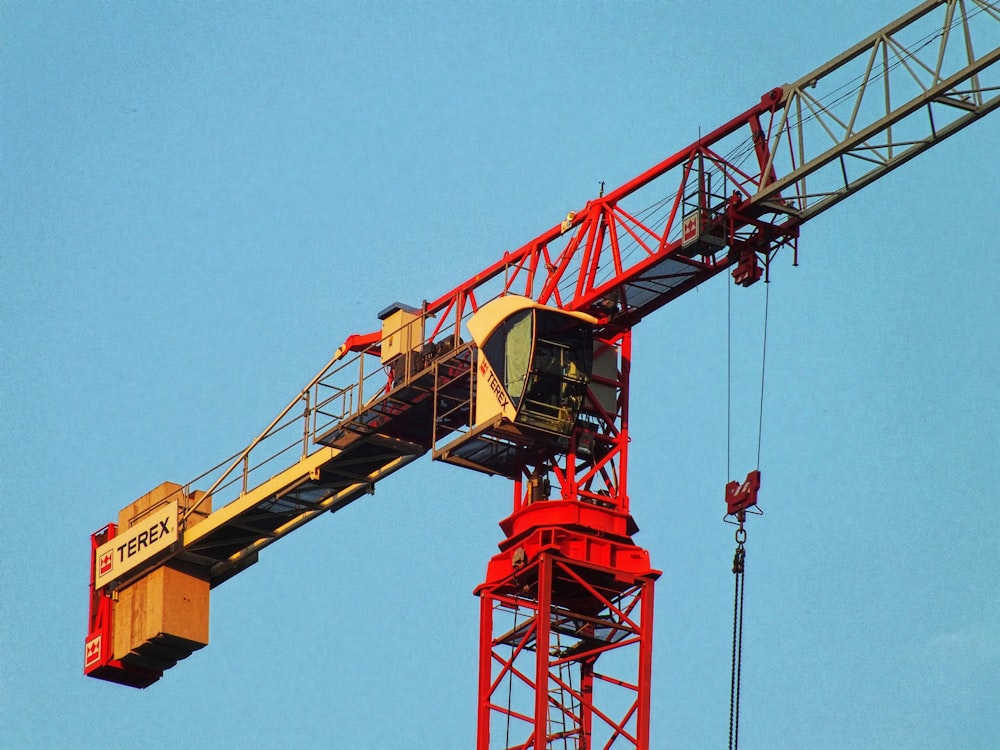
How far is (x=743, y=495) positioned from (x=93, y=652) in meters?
26.4

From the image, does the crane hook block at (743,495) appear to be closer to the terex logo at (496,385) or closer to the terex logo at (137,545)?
the terex logo at (496,385)

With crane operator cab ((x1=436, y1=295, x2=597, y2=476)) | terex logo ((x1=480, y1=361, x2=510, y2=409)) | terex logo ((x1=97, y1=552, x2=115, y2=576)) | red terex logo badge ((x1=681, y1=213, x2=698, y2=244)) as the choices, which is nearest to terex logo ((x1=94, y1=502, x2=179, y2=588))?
terex logo ((x1=97, y1=552, x2=115, y2=576))

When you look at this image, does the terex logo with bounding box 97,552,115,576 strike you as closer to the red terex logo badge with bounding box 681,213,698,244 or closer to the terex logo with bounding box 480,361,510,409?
the terex logo with bounding box 480,361,510,409

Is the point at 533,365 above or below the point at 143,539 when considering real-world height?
above

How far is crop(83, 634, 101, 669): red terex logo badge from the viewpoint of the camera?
85.0m

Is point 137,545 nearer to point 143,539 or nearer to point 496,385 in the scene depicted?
point 143,539

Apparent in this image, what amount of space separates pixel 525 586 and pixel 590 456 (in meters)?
3.51

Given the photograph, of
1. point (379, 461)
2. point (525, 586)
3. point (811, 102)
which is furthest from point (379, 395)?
point (811, 102)

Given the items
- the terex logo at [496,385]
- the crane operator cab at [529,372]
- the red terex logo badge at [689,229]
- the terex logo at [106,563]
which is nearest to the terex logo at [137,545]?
the terex logo at [106,563]

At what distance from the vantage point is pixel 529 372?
6725 centimetres

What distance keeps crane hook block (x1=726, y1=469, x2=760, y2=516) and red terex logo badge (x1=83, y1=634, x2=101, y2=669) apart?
25.5 metres

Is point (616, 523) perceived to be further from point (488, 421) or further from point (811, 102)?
point (811, 102)

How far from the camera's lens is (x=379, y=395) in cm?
7362

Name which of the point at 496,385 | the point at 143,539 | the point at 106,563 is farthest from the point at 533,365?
the point at 106,563
